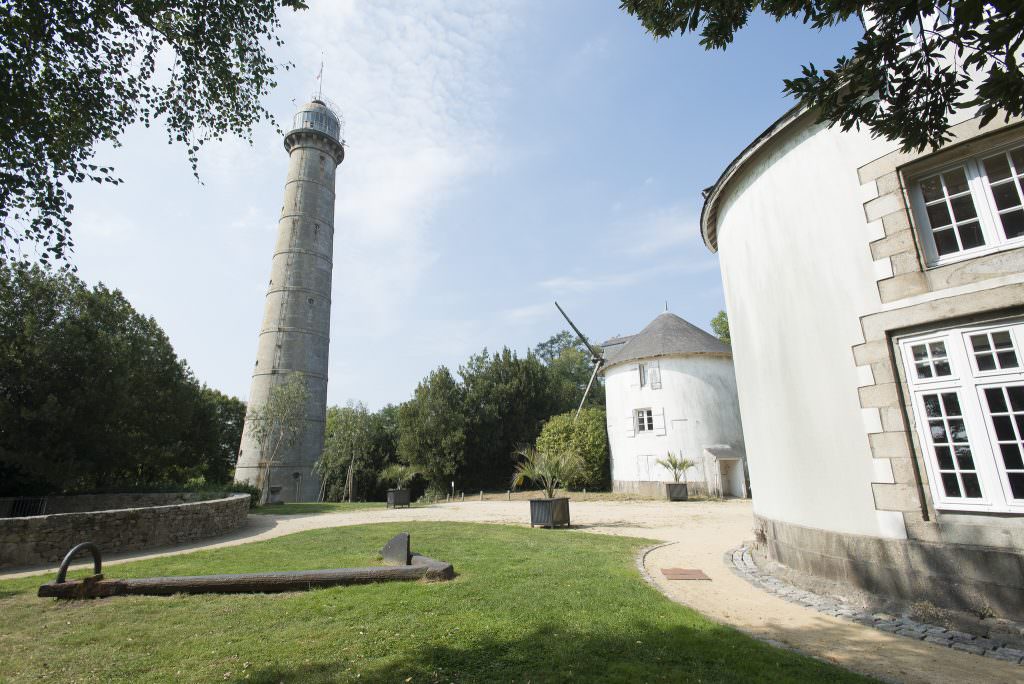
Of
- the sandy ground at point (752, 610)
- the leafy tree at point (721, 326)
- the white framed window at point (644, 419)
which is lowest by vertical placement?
the sandy ground at point (752, 610)

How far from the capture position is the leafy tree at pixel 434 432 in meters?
30.5

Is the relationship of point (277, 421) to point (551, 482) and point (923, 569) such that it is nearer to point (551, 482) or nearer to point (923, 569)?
point (551, 482)

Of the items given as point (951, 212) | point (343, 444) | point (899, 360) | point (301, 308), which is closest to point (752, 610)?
point (899, 360)

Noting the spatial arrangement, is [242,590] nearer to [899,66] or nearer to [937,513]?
[937,513]

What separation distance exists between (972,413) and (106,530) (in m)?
15.4

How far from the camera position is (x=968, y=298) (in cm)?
538

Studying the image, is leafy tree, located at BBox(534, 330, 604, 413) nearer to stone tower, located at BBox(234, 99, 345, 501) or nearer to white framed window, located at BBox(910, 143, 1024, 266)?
stone tower, located at BBox(234, 99, 345, 501)

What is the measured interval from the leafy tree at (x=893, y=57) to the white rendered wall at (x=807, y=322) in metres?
2.88

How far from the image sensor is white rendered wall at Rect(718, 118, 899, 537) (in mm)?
6227

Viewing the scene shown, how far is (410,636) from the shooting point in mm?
4754

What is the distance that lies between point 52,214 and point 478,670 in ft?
25.7

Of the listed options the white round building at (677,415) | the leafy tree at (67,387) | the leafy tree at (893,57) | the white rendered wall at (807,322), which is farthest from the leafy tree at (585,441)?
the leafy tree at (893,57)

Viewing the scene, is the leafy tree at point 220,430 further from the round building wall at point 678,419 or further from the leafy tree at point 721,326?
the leafy tree at point 721,326

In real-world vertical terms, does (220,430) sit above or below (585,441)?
above
